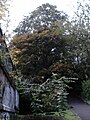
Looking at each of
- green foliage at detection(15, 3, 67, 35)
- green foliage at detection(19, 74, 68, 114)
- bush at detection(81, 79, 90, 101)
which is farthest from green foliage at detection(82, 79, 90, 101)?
green foliage at detection(15, 3, 67, 35)

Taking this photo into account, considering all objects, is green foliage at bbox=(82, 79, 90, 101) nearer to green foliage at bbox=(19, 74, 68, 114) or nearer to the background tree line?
the background tree line

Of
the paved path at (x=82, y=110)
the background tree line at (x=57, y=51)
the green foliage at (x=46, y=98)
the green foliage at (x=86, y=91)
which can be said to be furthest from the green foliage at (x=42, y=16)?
the green foliage at (x=46, y=98)

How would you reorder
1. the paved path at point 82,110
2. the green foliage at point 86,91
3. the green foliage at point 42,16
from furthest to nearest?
1. the green foliage at point 42,16
2. the green foliage at point 86,91
3. the paved path at point 82,110

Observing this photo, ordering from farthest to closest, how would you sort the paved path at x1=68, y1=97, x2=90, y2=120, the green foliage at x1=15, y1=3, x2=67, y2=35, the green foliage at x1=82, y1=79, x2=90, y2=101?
the green foliage at x1=15, y1=3, x2=67, y2=35 → the green foliage at x1=82, y1=79, x2=90, y2=101 → the paved path at x1=68, y1=97, x2=90, y2=120

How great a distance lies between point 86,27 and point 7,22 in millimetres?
21972

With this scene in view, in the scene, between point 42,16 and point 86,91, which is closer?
point 86,91

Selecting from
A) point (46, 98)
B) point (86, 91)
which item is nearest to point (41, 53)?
point (86, 91)

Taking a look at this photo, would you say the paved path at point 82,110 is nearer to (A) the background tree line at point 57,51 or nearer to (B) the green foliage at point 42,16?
(A) the background tree line at point 57,51

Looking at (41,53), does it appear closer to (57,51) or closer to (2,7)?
(57,51)

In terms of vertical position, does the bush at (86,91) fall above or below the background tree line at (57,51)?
below

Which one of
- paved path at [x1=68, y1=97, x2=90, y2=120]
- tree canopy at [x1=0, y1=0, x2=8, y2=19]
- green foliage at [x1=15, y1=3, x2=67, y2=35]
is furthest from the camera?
green foliage at [x1=15, y1=3, x2=67, y2=35]

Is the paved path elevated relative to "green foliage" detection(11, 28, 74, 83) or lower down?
lower down

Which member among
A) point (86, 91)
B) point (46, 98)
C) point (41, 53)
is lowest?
point (46, 98)

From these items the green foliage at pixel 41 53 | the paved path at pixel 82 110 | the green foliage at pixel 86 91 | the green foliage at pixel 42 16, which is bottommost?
the paved path at pixel 82 110
